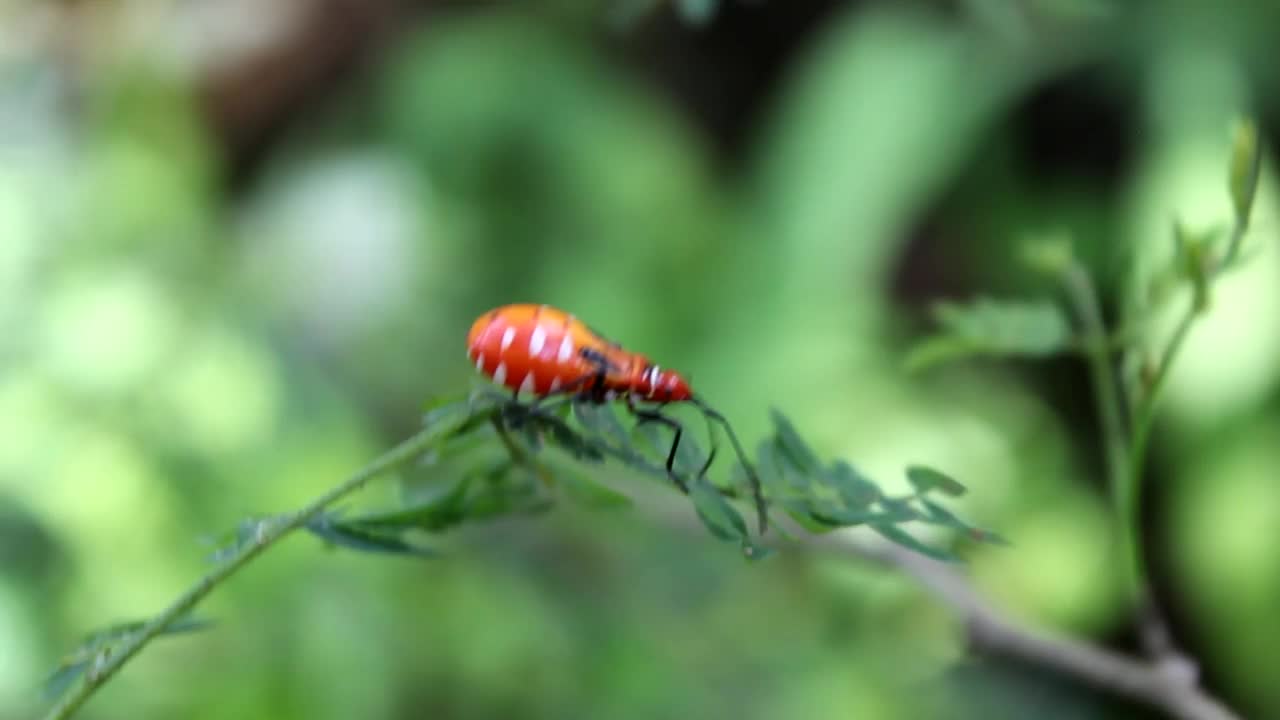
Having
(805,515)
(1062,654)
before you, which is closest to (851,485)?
(805,515)

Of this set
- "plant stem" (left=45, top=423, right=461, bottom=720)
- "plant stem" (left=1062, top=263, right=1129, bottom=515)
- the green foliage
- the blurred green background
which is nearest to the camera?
"plant stem" (left=45, top=423, right=461, bottom=720)

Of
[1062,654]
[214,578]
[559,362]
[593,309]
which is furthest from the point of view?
[593,309]

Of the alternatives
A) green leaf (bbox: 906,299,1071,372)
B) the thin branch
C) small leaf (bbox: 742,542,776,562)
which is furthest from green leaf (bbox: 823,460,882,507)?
the thin branch

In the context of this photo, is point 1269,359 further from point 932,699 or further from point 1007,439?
point 932,699

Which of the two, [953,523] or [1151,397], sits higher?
[1151,397]

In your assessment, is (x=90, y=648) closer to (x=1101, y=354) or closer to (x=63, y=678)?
(x=63, y=678)

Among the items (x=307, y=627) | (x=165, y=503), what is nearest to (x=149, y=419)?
(x=165, y=503)

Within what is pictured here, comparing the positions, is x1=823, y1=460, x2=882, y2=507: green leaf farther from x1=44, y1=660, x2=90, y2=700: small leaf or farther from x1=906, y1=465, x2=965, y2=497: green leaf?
x1=44, y1=660, x2=90, y2=700: small leaf

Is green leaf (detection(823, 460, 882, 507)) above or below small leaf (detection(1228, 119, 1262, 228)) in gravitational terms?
below
